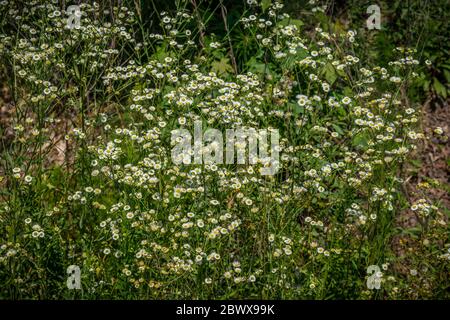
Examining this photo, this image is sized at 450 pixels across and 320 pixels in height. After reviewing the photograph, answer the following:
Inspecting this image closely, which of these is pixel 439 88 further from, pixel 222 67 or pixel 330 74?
pixel 222 67

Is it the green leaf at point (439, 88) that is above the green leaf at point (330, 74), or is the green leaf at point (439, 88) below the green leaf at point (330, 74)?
below

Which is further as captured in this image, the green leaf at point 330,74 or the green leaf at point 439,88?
the green leaf at point 439,88

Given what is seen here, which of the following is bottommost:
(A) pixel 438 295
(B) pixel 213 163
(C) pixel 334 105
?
(A) pixel 438 295

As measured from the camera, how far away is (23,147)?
328 cm

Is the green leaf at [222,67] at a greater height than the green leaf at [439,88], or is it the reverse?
the green leaf at [222,67]

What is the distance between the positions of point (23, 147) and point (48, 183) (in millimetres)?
494

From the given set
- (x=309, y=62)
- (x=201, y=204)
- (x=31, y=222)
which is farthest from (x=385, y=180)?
(x=31, y=222)

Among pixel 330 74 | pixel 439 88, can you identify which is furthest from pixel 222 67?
pixel 439 88

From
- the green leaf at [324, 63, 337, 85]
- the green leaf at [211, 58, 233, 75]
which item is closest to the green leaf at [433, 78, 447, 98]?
the green leaf at [324, 63, 337, 85]

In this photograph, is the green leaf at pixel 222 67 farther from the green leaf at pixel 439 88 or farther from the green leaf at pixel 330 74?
the green leaf at pixel 439 88

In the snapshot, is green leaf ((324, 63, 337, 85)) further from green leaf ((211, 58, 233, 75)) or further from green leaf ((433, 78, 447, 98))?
green leaf ((433, 78, 447, 98))

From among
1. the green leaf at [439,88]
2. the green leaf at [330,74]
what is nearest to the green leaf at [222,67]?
the green leaf at [330,74]

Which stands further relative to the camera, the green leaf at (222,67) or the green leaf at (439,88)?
the green leaf at (439,88)
